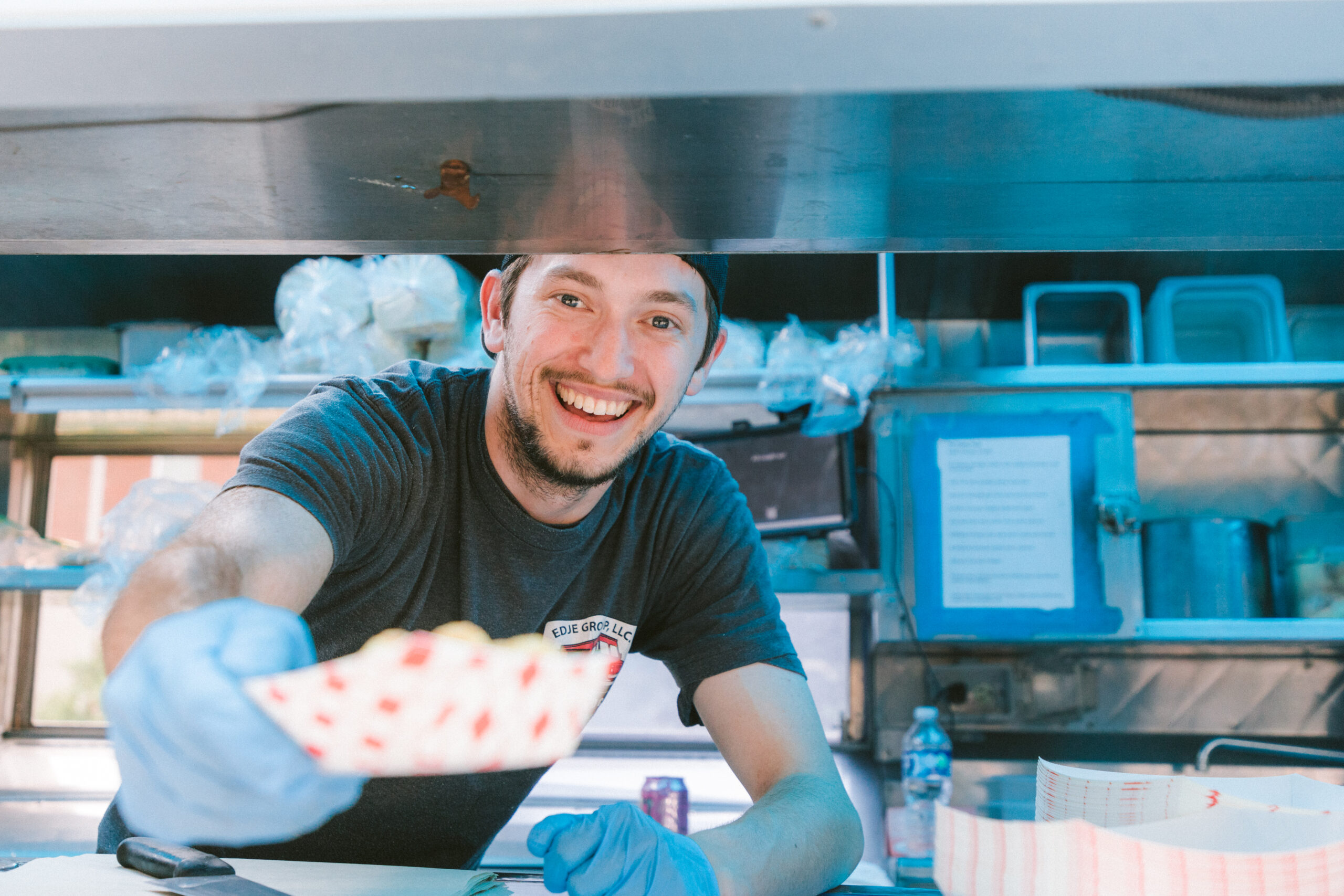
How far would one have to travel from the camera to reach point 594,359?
1033mm

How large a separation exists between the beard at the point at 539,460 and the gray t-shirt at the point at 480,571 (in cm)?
3

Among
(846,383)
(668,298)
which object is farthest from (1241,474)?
(668,298)

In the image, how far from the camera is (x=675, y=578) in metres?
1.13

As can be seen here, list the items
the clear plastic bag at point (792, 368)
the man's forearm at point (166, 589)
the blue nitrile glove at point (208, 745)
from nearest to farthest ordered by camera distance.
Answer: the blue nitrile glove at point (208, 745)
the man's forearm at point (166, 589)
the clear plastic bag at point (792, 368)

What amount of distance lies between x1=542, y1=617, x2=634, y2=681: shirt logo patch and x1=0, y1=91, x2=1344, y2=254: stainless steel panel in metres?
0.53

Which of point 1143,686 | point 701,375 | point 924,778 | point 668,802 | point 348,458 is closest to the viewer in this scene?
point 348,458

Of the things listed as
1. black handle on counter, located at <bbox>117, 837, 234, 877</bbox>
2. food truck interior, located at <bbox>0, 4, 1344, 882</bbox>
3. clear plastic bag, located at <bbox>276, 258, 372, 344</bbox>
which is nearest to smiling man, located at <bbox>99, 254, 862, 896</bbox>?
black handle on counter, located at <bbox>117, 837, 234, 877</bbox>

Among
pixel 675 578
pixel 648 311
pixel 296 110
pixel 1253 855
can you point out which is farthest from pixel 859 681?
pixel 296 110

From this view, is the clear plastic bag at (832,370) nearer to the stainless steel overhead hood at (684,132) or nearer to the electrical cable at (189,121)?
the stainless steel overhead hood at (684,132)

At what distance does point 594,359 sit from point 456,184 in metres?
0.46

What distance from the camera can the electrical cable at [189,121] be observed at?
19.0 inches

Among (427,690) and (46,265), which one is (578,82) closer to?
(427,690)

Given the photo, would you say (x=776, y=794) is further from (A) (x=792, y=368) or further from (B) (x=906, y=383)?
(B) (x=906, y=383)

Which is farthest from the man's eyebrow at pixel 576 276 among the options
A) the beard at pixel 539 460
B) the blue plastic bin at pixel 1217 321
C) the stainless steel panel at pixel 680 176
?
the blue plastic bin at pixel 1217 321
